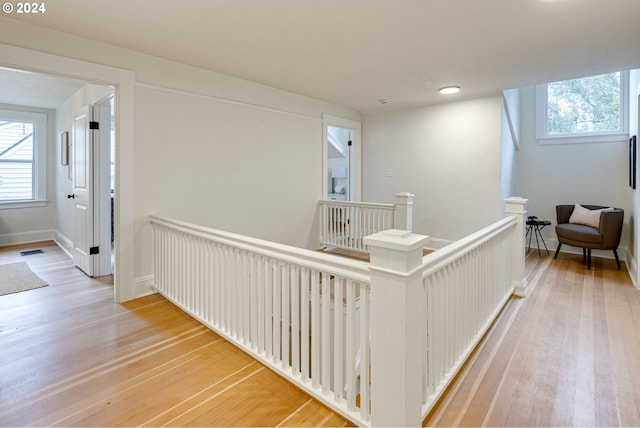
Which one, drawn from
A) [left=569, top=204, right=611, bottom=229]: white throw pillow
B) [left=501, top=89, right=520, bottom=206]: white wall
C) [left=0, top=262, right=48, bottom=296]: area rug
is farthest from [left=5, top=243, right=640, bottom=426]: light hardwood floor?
[left=501, top=89, right=520, bottom=206]: white wall

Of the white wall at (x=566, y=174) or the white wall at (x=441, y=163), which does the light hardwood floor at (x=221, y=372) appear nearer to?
the white wall at (x=441, y=163)

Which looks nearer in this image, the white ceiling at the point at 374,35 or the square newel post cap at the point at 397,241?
the square newel post cap at the point at 397,241

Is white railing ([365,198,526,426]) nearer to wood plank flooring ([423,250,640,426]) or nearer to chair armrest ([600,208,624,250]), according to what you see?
wood plank flooring ([423,250,640,426])

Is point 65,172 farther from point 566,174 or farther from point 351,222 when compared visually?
point 566,174

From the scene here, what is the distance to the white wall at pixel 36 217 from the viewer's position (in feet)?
16.4

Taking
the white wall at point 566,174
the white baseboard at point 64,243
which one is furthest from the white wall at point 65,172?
the white wall at point 566,174

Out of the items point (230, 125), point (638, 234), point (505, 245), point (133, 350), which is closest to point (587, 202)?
point (638, 234)

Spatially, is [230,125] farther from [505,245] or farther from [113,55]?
[505,245]

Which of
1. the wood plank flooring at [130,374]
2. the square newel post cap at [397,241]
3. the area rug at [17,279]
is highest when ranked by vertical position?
the square newel post cap at [397,241]

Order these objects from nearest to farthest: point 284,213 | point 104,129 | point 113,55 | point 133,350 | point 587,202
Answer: point 133,350, point 113,55, point 104,129, point 284,213, point 587,202

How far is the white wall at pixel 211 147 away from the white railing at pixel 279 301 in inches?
19.2

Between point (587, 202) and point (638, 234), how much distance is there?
1598 millimetres

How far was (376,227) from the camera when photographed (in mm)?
4418

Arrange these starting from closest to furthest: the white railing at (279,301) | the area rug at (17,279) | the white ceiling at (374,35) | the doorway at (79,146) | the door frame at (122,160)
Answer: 1. the white railing at (279,301)
2. the white ceiling at (374,35)
3. the door frame at (122,160)
4. the area rug at (17,279)
5. the doorway at (79,146)
